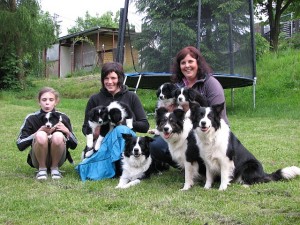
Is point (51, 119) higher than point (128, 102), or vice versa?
point (128, 102)

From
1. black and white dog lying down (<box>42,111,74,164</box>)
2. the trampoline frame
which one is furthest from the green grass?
the trampoline frame

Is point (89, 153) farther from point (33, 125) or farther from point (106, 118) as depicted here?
point (33, 125)

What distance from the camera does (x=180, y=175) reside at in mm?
5387

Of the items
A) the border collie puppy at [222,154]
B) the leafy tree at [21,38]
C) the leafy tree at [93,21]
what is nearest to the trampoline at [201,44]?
the border collie puppy at [222,154]

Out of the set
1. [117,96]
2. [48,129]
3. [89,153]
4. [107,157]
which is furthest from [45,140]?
[117,96]

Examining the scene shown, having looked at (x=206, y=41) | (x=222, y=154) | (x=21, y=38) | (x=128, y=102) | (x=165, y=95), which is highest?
(x=21, y=38)

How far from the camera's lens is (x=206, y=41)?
1206cm

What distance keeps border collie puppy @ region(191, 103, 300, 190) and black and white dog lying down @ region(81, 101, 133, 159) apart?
1212 millimetres

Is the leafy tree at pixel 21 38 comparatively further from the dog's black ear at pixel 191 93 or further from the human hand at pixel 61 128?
the dog's black ear at pixel 191 93

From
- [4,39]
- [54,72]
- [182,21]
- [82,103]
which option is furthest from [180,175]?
[54,72]

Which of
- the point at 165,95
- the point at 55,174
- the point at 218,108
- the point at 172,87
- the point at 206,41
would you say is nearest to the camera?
the point at 218,108

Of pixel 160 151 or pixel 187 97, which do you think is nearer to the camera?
pixel 187 97

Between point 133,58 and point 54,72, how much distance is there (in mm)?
20769

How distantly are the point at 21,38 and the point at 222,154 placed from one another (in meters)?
16.5
